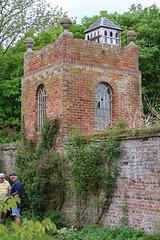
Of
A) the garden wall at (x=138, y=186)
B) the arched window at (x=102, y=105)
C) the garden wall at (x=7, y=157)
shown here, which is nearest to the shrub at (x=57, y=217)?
the garden wall at (x=138, y=186)

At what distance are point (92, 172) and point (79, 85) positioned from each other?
368cm

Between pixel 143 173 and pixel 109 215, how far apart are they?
1.71 metres

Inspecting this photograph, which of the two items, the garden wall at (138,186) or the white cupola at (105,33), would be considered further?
the white cupola at (105,33)

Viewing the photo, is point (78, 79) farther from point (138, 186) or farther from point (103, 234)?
point (103, 234)

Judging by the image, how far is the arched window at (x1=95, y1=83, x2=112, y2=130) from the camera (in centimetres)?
1316

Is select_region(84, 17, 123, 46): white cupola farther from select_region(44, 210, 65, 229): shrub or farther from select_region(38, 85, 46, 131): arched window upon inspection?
select_region(44, 210, 65, 229): shrub

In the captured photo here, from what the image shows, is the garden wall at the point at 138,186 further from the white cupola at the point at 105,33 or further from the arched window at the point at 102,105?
the white cupola at the point at 105,33

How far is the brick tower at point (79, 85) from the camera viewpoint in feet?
41.0

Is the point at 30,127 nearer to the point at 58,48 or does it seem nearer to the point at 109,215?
the point at 58,48

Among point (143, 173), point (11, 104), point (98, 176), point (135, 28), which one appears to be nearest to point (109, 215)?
point (98, 176)

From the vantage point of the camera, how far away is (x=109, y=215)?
979cm

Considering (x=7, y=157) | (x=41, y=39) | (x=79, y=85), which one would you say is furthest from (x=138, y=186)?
(x=41, y=39)

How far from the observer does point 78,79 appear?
41.7 feet

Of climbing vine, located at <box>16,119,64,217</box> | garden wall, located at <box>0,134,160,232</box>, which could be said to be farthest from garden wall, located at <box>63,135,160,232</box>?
climbing vine, located at <box>16,119,64,217</box>
